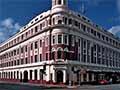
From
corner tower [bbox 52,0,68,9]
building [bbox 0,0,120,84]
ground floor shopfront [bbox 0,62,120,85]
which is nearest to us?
ground floor shopfront [bbox 0,62,120,85]

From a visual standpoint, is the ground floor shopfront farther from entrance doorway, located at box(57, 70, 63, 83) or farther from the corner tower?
the corner tower

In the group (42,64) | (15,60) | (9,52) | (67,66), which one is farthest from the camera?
(9,52)

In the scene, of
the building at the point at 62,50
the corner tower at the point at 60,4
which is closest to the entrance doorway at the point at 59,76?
the building at the point at 62,50

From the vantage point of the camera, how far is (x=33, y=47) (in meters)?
87.4

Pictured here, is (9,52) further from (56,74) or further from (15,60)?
(56,74)

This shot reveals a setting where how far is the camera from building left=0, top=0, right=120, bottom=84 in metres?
73.1

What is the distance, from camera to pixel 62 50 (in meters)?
72.4

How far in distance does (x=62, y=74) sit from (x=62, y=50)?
19.3ft

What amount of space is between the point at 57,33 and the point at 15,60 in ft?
122

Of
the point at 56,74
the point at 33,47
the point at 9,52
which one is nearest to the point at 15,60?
the point at 9,52

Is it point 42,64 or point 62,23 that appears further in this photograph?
point 42,64

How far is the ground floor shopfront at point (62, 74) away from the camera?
237 ft

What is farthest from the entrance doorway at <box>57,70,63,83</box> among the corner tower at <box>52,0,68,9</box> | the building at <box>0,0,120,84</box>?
the corner tower at <box>52,0,68,9</box>

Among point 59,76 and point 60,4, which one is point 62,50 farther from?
point 60,4
